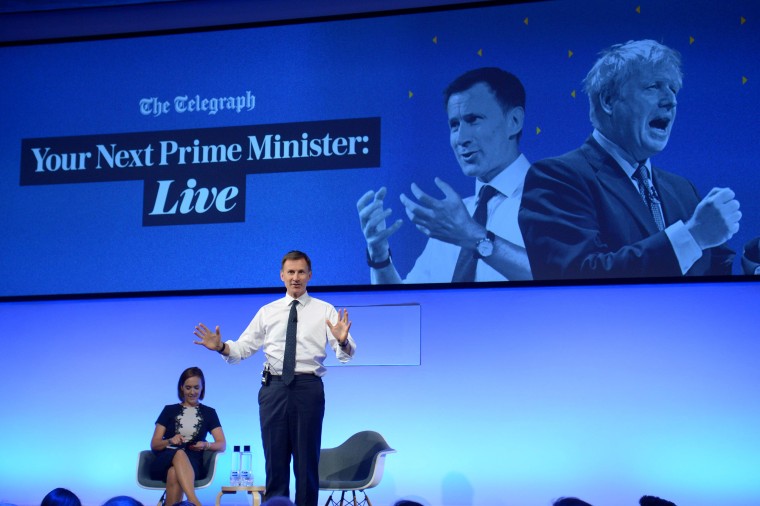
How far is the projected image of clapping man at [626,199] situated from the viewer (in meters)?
5.49

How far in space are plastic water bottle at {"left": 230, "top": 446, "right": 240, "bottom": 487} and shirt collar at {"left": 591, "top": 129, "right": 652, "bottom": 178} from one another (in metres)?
2.99

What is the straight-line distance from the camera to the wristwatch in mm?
5770

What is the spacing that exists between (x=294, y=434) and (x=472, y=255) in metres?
2.15

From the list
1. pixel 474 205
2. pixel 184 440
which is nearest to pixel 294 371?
pixel 184 440

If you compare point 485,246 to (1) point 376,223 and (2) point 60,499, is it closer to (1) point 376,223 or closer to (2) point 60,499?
(1) point 376,223

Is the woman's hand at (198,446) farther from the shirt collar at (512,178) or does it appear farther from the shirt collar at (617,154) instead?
the shirt collar at (617,154)

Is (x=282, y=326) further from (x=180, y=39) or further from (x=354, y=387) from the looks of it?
(x=180, y=39)

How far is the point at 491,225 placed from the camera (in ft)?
19.0

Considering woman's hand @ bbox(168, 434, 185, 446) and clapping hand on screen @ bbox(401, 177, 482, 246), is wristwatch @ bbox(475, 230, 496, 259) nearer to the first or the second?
clapping hand on screen @ bbox(401, 177, 482, 246)

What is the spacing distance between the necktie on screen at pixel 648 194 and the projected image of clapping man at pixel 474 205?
2.31ft

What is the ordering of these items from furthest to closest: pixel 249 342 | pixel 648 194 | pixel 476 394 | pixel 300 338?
pixel 476 394
pixel 648 194
pixel 249 342
pixel 300 338

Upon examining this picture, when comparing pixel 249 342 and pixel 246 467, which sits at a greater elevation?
pixel 249 342

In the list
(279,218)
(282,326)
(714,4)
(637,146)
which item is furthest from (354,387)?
(714,4)

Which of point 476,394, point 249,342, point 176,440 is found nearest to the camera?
point 249,342
